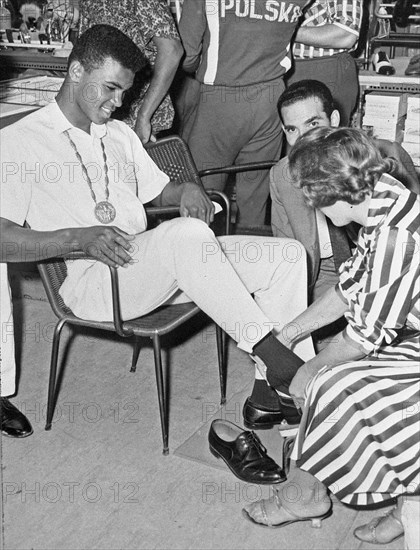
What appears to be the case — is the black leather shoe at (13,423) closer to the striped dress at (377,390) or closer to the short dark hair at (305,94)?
the striped dress at (377,390)

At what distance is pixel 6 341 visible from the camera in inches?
98.3

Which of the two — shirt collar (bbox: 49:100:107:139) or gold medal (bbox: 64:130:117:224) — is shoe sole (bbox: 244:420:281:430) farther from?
shirt collar (bbox: 49:100:107:139)

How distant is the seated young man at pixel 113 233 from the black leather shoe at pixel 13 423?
0.41 metres

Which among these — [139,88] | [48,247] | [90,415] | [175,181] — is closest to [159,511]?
[90,415]

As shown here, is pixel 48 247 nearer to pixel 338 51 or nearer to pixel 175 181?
pixel 175 181

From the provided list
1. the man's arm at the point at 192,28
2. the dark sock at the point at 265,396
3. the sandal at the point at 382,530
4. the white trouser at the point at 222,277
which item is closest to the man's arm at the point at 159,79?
the man's arm at the point at 192,28

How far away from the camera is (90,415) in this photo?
8.36 feet

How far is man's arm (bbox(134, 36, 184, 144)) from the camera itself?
3.09 metres

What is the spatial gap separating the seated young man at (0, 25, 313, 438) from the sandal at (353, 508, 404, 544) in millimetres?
412

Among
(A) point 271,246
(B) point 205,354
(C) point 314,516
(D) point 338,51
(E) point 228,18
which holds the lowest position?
(B) point 205,354

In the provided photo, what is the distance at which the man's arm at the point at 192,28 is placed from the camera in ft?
10.3

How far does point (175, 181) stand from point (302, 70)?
1153 mm

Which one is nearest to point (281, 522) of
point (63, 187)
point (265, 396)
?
point (265, 396)

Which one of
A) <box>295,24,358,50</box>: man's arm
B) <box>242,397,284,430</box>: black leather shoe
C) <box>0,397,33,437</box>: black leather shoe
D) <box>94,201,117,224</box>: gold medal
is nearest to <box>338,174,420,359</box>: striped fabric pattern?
<box>242,397,284,430</box>: black leather shoe
